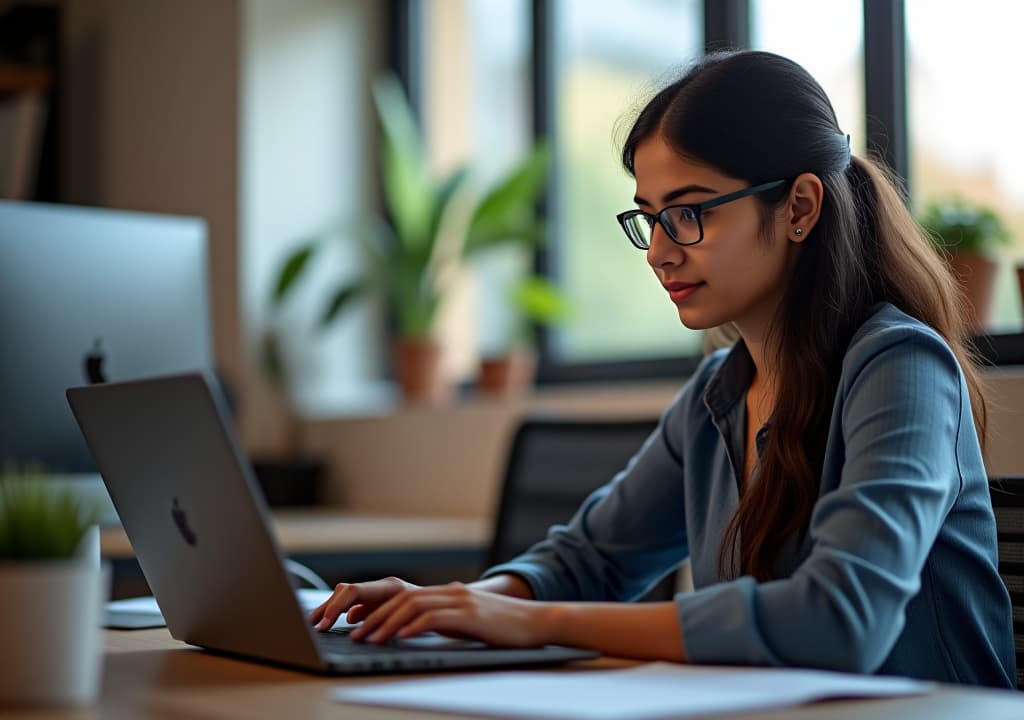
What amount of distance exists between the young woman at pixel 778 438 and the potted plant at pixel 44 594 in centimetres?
31

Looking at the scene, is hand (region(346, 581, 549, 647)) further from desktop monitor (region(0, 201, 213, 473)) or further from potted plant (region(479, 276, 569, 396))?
potted plant (region(479, 276, 569, 396))

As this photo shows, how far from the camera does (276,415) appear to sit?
3953 millimetres

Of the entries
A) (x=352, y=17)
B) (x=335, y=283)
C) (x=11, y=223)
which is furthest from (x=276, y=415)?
(x=11, y=223)

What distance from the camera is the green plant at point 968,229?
2236 millimetres

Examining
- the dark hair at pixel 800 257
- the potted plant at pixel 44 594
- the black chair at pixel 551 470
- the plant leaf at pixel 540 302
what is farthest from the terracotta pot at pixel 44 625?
the plant leaf at pixel 540 302

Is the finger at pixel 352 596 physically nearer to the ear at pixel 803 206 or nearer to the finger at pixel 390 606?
the finger at pixel 390 606

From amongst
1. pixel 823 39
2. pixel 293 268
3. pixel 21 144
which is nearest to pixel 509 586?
pixel 823 39

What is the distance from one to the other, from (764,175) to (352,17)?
290cm

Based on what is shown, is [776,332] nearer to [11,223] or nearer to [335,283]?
[11,223]

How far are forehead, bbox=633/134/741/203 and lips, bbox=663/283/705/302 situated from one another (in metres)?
0.09

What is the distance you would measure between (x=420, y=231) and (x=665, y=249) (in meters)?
2.24

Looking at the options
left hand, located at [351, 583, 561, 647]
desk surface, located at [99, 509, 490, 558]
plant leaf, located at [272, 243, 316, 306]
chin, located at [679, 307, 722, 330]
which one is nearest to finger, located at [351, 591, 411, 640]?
left hand, located at [351, 583, 561, 647]

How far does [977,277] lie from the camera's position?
7.37 ft

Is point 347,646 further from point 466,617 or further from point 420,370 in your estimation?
point 420,370
